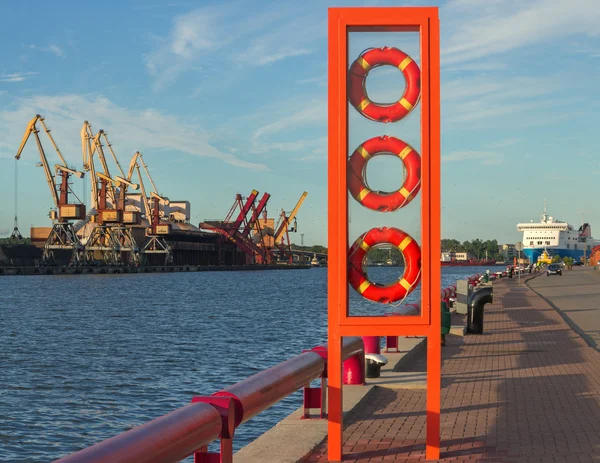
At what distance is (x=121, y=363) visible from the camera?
21250 mm

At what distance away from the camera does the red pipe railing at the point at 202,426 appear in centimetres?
424

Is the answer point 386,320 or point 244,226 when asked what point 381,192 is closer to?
point 386,320

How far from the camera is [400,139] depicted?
6934mm

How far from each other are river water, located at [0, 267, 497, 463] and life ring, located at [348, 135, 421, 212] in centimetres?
57

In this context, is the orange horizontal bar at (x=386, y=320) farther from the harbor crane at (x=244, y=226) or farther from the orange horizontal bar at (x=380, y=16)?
Result: the harbor crane at (x=244, y=226)

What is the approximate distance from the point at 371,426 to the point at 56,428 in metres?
6.58

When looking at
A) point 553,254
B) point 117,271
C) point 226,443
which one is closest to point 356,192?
point 226,443

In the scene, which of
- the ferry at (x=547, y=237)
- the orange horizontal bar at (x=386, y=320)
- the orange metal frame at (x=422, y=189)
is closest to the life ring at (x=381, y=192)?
the orange metal frame at (x=422, y=189)

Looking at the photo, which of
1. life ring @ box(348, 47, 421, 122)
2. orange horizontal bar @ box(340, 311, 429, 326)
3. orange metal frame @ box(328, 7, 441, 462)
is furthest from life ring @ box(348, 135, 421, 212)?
orange horizontal bar @ box(340, 311, 429, 326)

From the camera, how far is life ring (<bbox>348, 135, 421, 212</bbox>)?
6.91 m

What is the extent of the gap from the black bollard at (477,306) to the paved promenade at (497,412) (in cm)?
244

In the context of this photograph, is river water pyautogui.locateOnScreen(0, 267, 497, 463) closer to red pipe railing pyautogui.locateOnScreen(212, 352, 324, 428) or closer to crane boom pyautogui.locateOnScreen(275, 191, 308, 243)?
red pipe railing pyautogui.locateOnScreen(212, 352, 324, 428)

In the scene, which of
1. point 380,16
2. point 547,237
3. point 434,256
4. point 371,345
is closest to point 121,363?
point 371,345

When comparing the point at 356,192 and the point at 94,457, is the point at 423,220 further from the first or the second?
the point at 94,457
